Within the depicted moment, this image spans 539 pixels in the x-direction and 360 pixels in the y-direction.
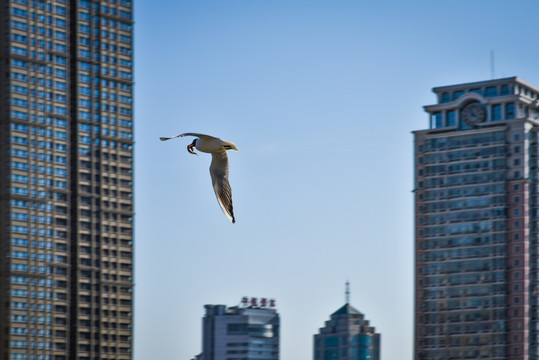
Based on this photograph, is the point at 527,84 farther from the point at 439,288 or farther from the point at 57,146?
the point at 57,146

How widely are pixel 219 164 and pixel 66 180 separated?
99.3 meters

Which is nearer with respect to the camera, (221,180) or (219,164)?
(221,180)

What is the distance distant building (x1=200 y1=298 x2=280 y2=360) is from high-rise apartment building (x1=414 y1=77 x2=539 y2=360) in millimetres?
44989

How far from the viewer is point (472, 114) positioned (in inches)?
5128

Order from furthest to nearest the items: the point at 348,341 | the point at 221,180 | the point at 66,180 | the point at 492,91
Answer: the point at 348,341 < the point at 66,180 < the point at 492,91 < the point at 221,180

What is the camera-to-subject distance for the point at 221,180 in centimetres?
3525

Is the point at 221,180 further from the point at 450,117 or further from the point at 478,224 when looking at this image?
the point at 450,117

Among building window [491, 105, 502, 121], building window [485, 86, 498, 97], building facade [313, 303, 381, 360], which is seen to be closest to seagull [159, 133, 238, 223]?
building window [491, 105, 502, 121]

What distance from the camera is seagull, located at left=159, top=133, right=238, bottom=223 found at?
34125mm

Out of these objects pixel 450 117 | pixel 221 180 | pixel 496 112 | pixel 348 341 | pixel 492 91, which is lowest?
pixel 348 341

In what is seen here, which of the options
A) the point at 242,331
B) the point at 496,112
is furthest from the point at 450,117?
the point at 242,331

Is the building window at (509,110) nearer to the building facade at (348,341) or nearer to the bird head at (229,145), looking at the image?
the building facade at (348,341)

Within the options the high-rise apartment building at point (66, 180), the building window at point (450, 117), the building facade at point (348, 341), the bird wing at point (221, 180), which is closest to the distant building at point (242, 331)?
the building facade at point (348, 341)

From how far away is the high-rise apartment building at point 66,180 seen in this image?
127 metres
